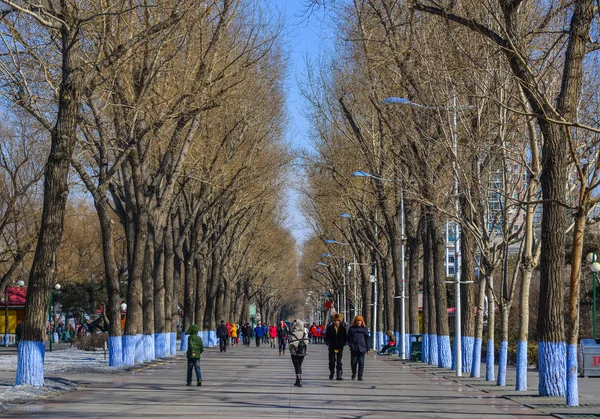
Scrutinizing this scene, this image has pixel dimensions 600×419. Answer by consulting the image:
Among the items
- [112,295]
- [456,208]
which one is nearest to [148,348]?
[112,295]

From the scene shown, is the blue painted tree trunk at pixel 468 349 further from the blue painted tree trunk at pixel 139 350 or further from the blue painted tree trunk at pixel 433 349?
the blue painted tree trunk at pixel 139 350

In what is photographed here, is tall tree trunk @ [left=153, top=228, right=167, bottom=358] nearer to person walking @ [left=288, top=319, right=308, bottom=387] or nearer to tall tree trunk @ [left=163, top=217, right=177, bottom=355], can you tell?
tall tree trunk @ [left=163, top=217, right=177, bottom=355]

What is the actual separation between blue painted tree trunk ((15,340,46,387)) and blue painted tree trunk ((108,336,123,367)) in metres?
9.75

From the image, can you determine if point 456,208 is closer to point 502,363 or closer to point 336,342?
point 502,363

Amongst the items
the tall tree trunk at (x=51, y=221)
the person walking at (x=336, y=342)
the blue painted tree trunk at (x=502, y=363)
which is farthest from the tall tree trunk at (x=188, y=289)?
the tall tree trunk at (x=51, y=221)

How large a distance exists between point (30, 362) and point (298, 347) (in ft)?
21.5

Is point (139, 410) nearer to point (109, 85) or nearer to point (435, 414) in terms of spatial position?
point (435, 414)

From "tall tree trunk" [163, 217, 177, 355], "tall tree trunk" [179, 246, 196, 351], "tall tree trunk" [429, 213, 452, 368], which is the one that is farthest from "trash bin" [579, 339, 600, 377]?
"tall tree trunk" [179, 246, 196, 351]

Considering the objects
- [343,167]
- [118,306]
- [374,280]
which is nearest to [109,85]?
[118,306]

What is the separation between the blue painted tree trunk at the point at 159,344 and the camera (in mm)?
40812

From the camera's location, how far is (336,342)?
27.7 meters

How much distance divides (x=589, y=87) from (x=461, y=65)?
17.1 ft

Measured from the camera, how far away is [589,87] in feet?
83.6

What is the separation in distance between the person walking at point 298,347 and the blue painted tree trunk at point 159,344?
1593 centimetres
